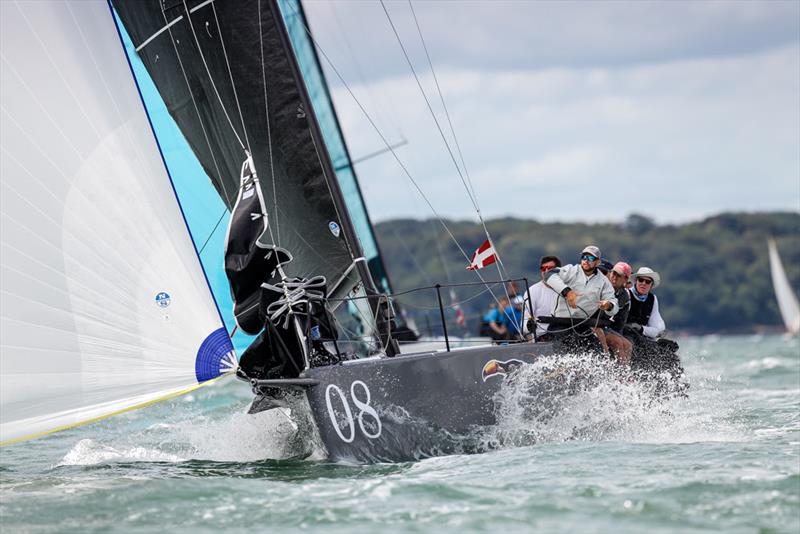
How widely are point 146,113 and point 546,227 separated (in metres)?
73.8

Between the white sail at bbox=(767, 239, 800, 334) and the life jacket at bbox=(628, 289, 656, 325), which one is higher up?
the life jacket at bbox=(628, 289, 656, 325)

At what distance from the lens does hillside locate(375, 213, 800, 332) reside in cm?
6769

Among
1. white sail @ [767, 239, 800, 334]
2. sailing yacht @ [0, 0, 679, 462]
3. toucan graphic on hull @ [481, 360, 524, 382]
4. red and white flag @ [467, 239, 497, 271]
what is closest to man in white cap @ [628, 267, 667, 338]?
red and white flag @ [467, 239, 497, 271]

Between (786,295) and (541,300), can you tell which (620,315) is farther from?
(786,295)

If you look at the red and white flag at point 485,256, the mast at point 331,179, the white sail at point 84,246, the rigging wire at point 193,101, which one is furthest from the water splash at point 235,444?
the rigging wire at point 193,101

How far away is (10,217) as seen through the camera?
6.85 m

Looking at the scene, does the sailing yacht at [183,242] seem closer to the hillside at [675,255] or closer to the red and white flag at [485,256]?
the red and white flag at [485,256]

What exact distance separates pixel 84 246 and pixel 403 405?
217 centimetres

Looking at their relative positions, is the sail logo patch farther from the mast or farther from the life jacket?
the life jacket

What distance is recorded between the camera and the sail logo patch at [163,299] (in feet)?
24.1

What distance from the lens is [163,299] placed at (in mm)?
7355

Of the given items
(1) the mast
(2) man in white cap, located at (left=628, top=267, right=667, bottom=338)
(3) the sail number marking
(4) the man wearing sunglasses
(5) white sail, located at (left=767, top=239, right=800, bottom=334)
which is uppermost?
(1) the mast

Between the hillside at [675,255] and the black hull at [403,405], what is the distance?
175 feet

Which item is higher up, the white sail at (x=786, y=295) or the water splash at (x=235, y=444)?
the water splash at (x=235, y=444)
